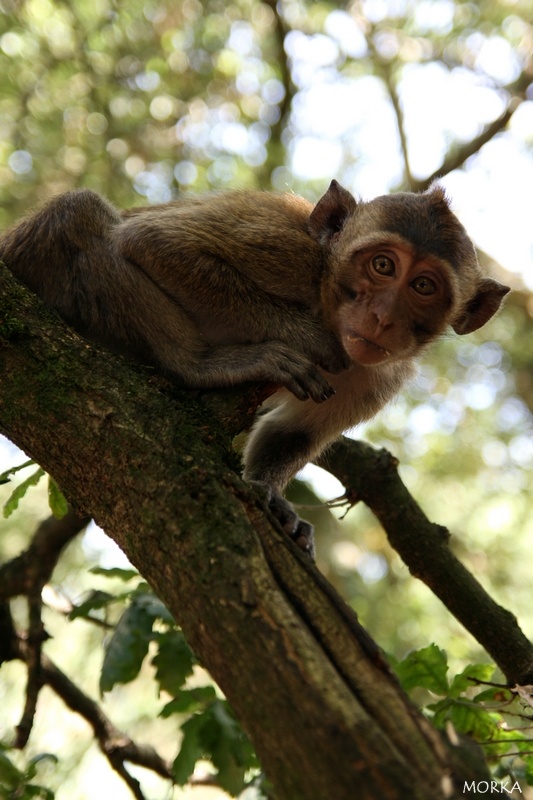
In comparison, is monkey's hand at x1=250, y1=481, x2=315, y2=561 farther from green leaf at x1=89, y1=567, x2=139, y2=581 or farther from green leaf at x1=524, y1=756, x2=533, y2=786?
green leaf at x1=524, y1=756, x2=533, y2=786

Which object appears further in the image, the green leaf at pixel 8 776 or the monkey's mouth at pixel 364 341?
the monkey's mouth at pixel 364 341

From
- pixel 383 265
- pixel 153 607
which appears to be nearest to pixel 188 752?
pixel 153 607

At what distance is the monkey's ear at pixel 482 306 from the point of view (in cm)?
614

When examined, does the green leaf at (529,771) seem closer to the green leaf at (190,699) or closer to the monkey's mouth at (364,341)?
the green leaf at (190,699)

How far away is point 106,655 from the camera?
509 centimetres

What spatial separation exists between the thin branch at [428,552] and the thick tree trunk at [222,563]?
1.87 meters

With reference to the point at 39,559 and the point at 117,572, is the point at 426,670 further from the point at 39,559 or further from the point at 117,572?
the point at 39,559

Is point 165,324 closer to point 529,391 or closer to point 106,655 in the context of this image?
point 106,655

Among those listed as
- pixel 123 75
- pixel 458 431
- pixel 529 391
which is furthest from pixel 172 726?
pixel 123 75

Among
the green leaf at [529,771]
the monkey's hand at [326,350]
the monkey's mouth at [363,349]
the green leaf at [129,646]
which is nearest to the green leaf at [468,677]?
the green leaf at [529,771]

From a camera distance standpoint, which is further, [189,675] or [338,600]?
[189,675]

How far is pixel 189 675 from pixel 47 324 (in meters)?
2.47

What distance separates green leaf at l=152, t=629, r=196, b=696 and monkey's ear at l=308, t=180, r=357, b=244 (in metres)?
3.01

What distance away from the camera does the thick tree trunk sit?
7.96 ft
